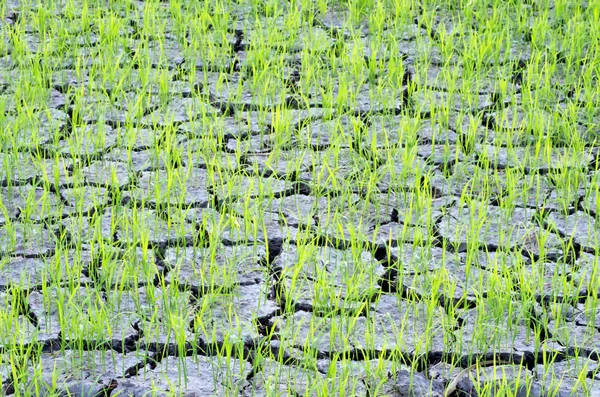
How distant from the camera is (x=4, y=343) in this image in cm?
247

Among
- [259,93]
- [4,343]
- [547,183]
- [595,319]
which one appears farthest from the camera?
[259,93]

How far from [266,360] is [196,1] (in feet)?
7.58

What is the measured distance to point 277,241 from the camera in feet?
9.89

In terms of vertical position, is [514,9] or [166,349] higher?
[514,9]

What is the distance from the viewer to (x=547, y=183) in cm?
331

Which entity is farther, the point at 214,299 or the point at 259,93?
the point at 259,93

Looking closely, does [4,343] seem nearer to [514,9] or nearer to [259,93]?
[259,93]

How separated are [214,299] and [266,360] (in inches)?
10.3

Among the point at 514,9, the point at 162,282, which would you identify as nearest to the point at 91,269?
the point at 162,282

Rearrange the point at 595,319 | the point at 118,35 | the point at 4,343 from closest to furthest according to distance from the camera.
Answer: the point at 4,343, the point at 595,319, the point at 118,35

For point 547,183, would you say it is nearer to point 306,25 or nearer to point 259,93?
point 259,93

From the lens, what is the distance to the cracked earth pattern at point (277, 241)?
8.20 feet

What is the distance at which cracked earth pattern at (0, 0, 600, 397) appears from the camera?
250cm

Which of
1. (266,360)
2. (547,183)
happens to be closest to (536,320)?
(266,360)
